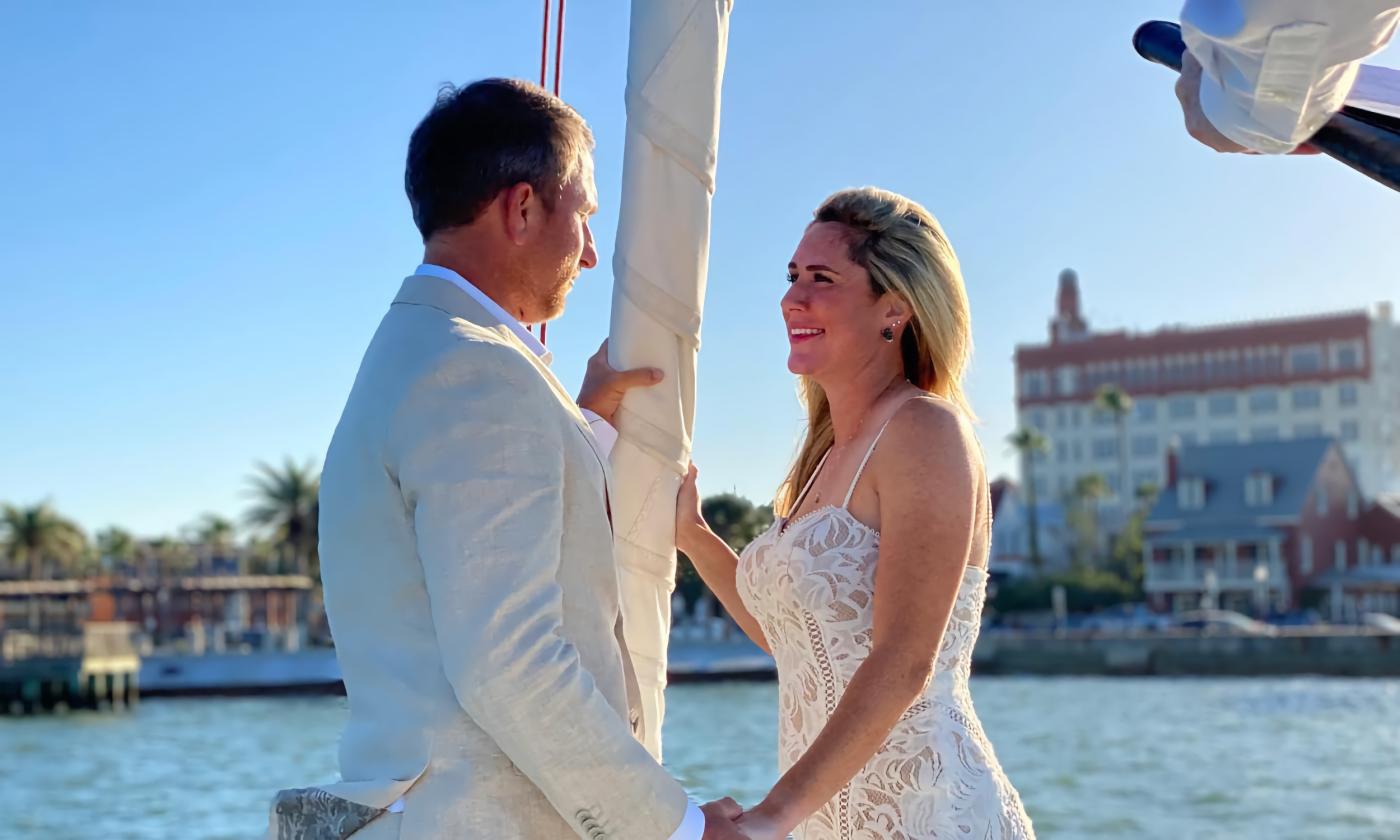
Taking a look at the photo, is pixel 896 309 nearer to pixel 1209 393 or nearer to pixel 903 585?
pixel 903 585

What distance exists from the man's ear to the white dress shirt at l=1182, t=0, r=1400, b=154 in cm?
71

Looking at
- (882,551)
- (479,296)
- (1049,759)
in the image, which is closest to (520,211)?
(479,296)

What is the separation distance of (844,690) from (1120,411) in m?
72.5

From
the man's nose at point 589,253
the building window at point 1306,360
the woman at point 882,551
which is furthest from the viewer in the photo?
the building window at point 1306,360

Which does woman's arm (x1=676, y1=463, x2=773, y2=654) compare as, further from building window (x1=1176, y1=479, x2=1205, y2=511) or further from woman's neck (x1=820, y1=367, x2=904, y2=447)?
building window (x1=1176, y1=479, x2=1205, y2=511)

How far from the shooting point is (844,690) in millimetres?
2076

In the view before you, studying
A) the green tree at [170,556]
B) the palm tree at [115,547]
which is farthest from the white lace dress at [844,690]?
the palm tree at [115,547]

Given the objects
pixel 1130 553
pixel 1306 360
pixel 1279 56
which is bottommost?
pixel 1130 553

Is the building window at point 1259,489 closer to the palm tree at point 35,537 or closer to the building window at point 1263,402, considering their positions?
the building window at point 1263,402

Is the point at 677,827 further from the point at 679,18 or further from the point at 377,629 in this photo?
the point at 679,18

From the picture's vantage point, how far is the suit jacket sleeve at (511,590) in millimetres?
1494

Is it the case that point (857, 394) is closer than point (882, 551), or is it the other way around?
point (882, 551)

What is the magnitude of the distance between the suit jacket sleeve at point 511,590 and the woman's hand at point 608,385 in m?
0.53

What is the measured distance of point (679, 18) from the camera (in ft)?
7.05
